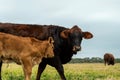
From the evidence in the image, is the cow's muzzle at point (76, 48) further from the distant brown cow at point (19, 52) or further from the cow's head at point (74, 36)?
the distant brown cow at point (19, 52)

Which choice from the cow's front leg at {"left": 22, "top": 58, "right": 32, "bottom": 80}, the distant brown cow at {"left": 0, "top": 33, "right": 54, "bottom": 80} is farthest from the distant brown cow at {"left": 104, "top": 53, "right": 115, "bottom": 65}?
the cow's front leg at {"left": 22, "top": 58, "right": 32, "bottom": 80}

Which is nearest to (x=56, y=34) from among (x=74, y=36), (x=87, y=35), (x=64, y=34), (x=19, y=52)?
(x=64, y=34)

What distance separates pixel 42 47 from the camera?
1355 cm

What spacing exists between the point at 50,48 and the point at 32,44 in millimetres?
738

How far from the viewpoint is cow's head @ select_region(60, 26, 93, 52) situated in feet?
51.1

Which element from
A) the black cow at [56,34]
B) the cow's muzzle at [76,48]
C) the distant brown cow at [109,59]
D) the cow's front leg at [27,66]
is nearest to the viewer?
the cow's front leg at [27,66]

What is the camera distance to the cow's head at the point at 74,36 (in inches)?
613

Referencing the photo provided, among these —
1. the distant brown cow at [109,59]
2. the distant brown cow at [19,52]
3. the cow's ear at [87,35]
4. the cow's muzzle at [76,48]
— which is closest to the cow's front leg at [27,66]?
the distant brown cow at [19,52]

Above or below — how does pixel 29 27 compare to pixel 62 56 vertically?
above

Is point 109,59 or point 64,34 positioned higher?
point 64,34

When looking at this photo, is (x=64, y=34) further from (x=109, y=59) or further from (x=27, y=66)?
(x=109, y=59)

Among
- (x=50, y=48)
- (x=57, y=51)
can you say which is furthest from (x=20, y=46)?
(x=57, y=51)

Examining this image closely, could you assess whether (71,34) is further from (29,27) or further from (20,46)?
(20,46)

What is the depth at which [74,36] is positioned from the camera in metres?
15.8
